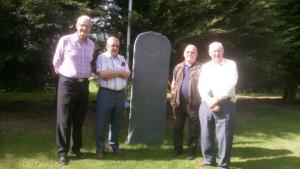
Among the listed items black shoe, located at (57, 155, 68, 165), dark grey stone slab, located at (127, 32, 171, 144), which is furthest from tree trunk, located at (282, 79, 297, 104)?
black shoe, located at (57, 155, 68, 165)

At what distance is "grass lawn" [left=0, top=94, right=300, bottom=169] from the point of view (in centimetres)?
638

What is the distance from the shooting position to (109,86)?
6.54 meters

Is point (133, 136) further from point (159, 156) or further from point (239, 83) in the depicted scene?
point (239, 83)

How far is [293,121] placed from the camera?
1080cm

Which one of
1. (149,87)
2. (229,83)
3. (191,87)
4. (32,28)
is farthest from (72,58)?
(32,28)

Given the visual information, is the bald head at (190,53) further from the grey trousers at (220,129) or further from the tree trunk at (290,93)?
the tree trunk at (290,93)

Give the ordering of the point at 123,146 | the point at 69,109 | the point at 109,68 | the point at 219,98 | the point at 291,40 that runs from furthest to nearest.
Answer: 1. the point at 291,40
2. the point at 123,146
3. the point at 109,68
4. the point at 69,109
5. the point at 219,98

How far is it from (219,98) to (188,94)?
77cm

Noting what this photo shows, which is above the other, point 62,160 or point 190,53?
point 190,53

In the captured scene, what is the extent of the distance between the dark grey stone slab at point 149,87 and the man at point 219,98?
1.22m

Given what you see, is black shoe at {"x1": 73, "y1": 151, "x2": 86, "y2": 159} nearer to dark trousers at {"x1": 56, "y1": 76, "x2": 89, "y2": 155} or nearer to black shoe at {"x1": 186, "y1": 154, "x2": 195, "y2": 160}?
dark trousers at {"x1": 56, "y1": 76, "x2": 89, "y2": 155}

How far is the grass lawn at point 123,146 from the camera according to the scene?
6383 mm

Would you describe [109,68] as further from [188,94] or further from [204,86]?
[204,86]

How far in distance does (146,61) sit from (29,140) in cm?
251
